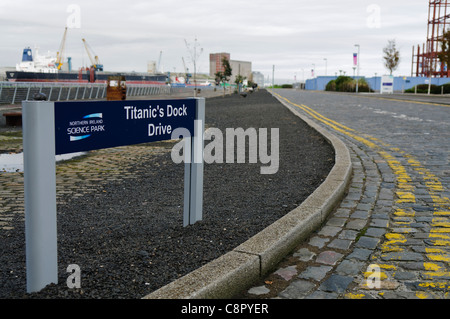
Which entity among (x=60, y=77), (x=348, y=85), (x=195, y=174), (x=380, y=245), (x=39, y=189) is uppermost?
(x=60, y=77)

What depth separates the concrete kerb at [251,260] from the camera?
2.75m

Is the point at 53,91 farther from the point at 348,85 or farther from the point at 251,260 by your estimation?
the point at 348,85

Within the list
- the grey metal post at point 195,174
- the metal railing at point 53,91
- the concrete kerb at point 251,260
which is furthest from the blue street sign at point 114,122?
the metal railing at point 53,91

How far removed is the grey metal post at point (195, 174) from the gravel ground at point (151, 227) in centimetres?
14

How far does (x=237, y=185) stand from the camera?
595 cm

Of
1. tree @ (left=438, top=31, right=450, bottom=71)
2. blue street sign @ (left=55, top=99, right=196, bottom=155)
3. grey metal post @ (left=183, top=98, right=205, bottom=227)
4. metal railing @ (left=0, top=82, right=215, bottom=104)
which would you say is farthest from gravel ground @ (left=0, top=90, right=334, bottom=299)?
tree @ (left=438, top=31, right=450, bottom=71)

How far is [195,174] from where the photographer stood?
4102 millimetres

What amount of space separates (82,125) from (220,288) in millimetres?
1309

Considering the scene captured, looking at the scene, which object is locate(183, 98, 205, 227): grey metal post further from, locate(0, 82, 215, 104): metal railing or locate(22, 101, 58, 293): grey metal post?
locate(0, 82, 215, 104): metal railing
